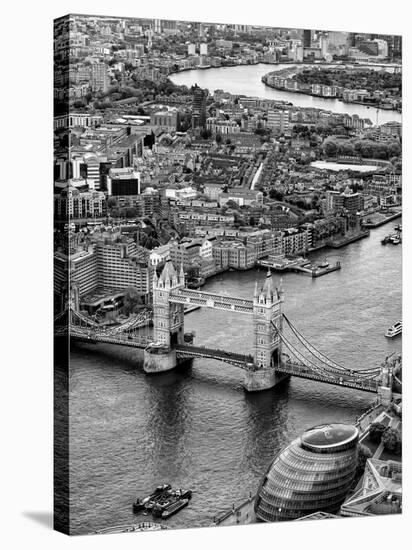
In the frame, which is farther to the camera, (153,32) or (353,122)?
(353,122)

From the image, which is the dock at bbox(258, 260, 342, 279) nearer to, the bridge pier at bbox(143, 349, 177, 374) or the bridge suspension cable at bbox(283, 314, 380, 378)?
the bridge suspension cable at bbox(283, 314, 380, 378)

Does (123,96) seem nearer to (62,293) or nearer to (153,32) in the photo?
(153,32)

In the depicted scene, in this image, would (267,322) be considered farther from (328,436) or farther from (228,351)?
(328,436)

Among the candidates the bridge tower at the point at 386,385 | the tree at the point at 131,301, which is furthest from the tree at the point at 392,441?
→ the tree at the point at 131,301

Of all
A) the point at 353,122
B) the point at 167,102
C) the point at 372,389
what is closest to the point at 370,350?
the point at 372,389

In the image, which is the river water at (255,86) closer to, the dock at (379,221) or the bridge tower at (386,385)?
the dock at (379,221)

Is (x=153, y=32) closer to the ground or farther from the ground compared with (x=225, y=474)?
farther from the ground

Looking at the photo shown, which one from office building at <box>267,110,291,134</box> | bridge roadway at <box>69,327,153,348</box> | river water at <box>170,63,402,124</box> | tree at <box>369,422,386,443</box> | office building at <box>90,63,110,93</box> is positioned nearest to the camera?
office building at <box>90,63,110,93</box>

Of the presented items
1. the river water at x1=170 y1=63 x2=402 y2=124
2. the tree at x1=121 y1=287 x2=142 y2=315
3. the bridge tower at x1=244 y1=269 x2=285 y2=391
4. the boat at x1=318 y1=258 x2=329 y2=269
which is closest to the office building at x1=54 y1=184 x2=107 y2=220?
the river water at x1=170 y1=63 x2=402 y2=124
